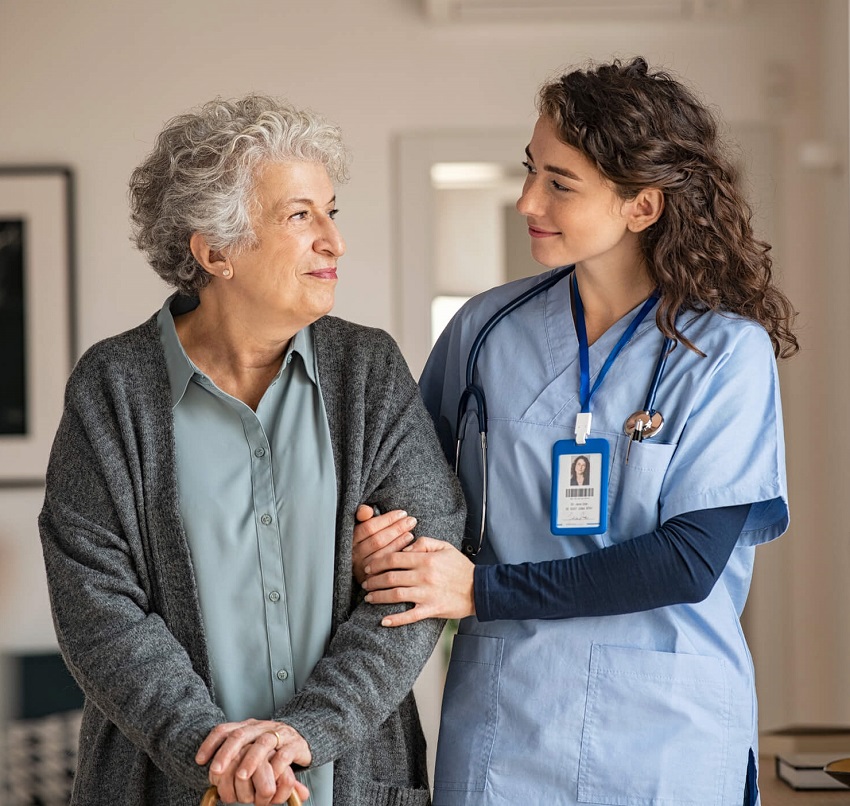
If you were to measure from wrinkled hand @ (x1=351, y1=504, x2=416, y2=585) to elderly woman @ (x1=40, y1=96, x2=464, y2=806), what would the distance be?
0.05 ft

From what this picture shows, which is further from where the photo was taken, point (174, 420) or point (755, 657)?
point (755, 657)

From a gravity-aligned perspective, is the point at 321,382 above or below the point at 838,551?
above

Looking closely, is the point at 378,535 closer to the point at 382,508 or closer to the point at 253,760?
the point at 382,508

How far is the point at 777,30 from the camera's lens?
353 centimetres

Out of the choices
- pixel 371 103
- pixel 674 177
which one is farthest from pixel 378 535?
pixel 371 103

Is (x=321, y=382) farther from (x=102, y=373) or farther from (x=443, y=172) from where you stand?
(x=443, y=172)

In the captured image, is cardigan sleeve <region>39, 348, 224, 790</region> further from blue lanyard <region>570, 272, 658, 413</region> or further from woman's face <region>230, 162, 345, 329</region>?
blue lanyard <region>570, 272, 658, 413</region>

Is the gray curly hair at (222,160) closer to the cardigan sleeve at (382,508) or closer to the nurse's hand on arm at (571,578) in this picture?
the cardigan sleeve at (382,508)

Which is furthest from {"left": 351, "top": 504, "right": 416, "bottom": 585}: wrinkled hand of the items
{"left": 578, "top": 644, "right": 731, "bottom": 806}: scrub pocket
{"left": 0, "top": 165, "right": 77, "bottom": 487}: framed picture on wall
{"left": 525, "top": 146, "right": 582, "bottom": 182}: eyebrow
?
{"left": 0, "top": 165, "right": 77, "bottom": 487}: framed picture on wall

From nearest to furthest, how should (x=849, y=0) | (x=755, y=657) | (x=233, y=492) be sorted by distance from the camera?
1. (x=233, y=492)
2. (x=849, y=0)
3. (x=755, y=657)

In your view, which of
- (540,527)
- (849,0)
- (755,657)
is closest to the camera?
(540,527)

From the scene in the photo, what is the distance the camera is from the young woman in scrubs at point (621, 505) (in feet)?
5.15

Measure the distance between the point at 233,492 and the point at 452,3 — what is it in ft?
7.56

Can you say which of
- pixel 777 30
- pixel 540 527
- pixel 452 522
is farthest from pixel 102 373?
pixel 777 30
